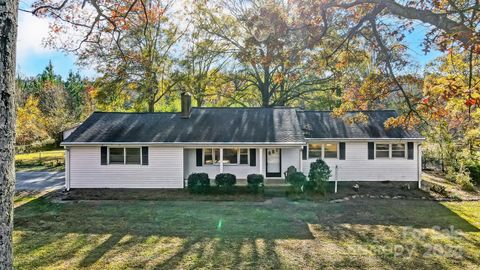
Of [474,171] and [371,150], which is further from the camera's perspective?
[474,171]

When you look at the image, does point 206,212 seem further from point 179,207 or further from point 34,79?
point 34,79

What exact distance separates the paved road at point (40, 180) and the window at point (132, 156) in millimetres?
4062

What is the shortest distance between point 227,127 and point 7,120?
15311 mm

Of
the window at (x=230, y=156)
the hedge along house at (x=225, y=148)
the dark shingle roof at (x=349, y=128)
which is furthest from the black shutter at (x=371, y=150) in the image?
the window at (x=230, y=156)

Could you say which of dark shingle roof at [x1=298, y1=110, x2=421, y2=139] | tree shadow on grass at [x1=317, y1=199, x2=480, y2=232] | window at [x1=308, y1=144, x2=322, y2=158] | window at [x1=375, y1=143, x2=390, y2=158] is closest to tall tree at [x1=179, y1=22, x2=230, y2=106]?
dark shingle roof at [x1=298, y1=110, x2=421, y2=139]

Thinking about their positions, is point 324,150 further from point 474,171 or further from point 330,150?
point 474,171

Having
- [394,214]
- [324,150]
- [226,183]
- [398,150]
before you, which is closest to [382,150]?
[398,150]

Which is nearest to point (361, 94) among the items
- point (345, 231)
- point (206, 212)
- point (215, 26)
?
point (345, 231)

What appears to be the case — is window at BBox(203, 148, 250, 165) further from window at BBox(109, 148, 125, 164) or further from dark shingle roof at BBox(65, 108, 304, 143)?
window at BBox(109, 148, 125, 164)

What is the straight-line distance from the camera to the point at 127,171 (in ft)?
52.0

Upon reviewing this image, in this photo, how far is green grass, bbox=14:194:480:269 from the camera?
23.4 ft

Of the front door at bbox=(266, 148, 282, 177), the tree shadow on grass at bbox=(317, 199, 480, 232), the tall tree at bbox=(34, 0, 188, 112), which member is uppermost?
the tall tree at bbox=(34, 0, 188, 112)

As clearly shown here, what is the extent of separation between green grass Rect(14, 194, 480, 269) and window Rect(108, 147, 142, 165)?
3.07 meters

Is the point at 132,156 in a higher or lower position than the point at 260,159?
higher
